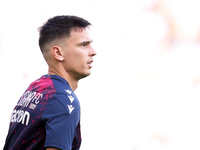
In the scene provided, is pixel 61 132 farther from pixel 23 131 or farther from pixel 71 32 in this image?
pixel 71 32

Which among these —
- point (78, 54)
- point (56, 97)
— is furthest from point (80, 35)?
point (56, 97)

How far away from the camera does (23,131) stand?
1832mm

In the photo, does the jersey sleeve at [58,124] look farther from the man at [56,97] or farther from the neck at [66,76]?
the neck at [66,76]

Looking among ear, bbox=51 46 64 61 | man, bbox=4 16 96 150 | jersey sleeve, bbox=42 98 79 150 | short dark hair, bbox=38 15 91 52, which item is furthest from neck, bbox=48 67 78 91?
jersey sleeve, bbox=42 98 79 150

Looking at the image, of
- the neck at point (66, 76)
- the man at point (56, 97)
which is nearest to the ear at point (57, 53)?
the man at point (56, 97)

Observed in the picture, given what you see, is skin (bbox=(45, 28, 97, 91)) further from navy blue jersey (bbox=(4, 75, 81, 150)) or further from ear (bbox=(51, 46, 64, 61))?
navy blue jersey (bbox=(4, 75, 81, 150))

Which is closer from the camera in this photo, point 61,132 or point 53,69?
point 61,132

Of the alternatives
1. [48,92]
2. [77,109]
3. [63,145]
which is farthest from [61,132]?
[48,92]

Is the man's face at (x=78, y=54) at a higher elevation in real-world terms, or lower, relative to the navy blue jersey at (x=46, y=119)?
higher

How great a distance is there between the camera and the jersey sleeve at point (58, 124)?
167 centimetres

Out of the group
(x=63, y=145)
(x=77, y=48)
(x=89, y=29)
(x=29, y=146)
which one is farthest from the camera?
(x=89, y=29)

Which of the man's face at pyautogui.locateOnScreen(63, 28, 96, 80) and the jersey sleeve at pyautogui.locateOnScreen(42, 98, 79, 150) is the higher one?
the man's face at pyautogui.locateOnScreen(63, 28, 96, 80)

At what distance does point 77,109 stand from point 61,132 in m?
0.20

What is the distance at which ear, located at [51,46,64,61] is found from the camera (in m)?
2.12
